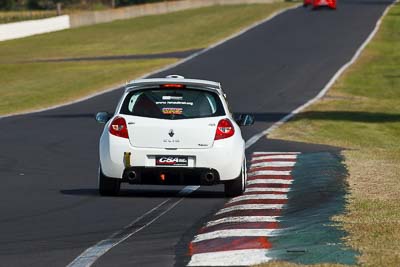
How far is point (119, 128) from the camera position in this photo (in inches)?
638

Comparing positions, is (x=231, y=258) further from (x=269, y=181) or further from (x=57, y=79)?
(x=57, y=79)

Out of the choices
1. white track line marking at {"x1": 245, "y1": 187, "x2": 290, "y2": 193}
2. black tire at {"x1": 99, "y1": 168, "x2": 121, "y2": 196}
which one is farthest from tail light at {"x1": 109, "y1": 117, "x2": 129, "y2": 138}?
white track line marking at {"x1": 245, "y1": 187, "x2": 290, "y2": 193}

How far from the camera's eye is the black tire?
16312mm

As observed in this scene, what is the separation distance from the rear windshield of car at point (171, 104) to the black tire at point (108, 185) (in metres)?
0.83

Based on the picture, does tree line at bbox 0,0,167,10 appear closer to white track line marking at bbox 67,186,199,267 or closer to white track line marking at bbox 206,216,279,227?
white track line marking at bbox 67,186,199,267

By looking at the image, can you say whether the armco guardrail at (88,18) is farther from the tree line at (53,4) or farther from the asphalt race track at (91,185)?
the asphalt race track at (91,185)

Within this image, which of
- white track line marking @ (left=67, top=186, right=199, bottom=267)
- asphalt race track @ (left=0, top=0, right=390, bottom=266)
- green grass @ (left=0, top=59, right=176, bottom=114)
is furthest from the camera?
green grass @ (left=0, top=59, right=176, bottom=114)

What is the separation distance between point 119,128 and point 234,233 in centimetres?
436

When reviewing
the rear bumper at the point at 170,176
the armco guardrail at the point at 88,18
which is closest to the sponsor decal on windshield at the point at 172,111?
the rear bumper at the point at 170,176

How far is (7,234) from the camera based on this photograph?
1281 cm

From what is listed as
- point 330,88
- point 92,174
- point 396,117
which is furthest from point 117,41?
point 92,174

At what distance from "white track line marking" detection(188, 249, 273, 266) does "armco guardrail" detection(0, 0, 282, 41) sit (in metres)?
61.1

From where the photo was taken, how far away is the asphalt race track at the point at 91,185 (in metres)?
11.8

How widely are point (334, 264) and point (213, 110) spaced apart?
6646 mm
